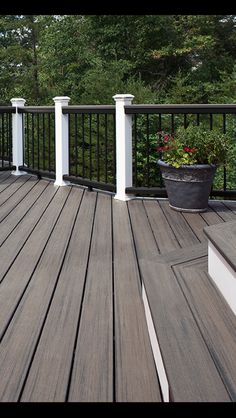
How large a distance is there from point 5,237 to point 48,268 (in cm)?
74

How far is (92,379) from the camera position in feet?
4.78

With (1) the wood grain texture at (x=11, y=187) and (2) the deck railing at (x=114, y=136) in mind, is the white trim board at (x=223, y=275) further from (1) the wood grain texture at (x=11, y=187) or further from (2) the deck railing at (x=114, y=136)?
(1) the wood grain texture at (x=11, y=187)

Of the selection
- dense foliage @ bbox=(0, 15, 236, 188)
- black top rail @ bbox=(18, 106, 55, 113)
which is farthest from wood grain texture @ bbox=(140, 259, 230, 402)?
dense foliage @ bbox=(0, 15, 236, 188)

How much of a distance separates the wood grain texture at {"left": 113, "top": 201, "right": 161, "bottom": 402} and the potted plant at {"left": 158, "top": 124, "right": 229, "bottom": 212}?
1187 mm

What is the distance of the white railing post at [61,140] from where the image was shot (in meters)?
5.28

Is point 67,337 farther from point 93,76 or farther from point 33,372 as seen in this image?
point 93,76

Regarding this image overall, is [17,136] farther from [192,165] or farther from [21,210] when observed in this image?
[192,165]

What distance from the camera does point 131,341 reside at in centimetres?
170

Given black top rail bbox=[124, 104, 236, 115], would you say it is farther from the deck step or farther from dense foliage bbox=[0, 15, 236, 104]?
dense foliage bbox=[0, 15, 236, 104]

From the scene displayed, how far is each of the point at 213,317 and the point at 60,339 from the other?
0.54 metres

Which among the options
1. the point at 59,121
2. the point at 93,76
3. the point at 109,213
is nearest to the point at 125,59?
the point at 93,76

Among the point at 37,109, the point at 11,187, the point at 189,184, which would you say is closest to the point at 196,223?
the point at 189,184

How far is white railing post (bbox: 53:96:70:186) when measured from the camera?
528cm

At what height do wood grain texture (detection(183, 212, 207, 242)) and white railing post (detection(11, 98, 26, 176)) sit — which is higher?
white railing post (detection(11, 98, 26, 176))
